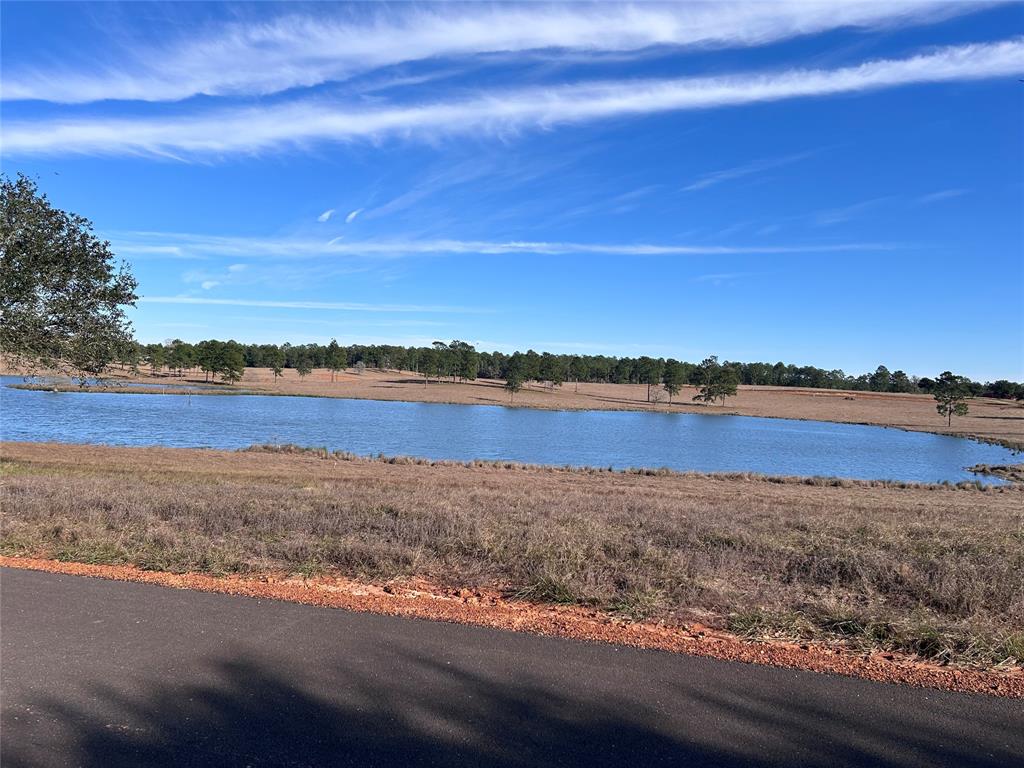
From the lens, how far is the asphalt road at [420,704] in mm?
4191

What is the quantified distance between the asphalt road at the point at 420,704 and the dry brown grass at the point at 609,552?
139cm

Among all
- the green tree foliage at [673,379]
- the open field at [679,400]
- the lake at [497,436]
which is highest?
the green tree foliage at [673,379]

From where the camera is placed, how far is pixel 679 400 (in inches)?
5610

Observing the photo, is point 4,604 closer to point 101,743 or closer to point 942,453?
point 101,743

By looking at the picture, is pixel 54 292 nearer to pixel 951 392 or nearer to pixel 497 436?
pixel 497 436

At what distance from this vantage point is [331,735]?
4.33 m

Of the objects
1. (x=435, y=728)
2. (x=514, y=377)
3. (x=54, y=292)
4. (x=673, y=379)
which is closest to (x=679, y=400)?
(x=673, y=379)

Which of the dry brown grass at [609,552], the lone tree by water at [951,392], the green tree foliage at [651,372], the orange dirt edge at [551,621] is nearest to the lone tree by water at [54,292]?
the dry brown grass at [609,552]

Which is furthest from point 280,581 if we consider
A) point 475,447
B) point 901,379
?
point 901,379

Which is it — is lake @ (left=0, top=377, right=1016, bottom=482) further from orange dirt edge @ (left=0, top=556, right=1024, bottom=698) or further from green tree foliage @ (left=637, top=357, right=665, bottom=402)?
green tree foliage @ (left=637, top=357, right=665, bottom=402)

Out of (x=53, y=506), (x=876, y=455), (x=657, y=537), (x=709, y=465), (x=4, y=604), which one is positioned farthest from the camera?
(x=876, y=455)

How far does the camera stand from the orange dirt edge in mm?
5543

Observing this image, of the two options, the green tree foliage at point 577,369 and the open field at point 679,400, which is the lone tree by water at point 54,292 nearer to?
the open field at point 679,400

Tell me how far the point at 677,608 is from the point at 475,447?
142 ft
